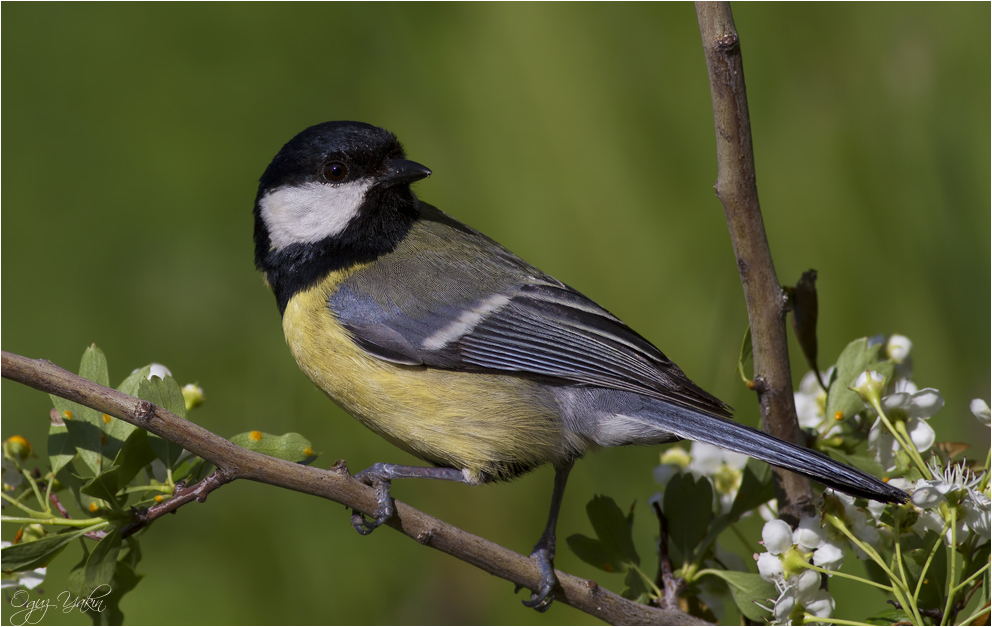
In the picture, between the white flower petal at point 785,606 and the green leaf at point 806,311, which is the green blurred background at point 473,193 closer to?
the green leaf at point 806,311

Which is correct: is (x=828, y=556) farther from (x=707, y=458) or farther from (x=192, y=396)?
(x=192, y=396)

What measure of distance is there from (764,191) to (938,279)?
54cm

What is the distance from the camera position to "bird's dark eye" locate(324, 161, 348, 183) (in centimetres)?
178

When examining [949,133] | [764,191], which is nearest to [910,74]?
[949,133]

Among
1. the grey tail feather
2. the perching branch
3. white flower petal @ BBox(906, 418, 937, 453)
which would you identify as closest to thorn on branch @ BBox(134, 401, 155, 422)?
the perching branch

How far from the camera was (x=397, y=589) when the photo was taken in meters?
1.97

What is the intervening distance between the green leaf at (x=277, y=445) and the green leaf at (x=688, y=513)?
0.64m

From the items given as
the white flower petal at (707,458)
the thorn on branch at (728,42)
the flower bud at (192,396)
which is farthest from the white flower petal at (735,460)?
the flower bud at (192,396)

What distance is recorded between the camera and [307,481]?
1.13 meters

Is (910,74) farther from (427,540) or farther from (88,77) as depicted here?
(88,77)

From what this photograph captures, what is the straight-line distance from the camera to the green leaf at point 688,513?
1347 mm

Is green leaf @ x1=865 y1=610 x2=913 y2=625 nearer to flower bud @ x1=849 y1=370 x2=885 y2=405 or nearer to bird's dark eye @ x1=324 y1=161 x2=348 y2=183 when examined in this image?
flower bud @ x1=849 y1=370 x2=885 y2=405
